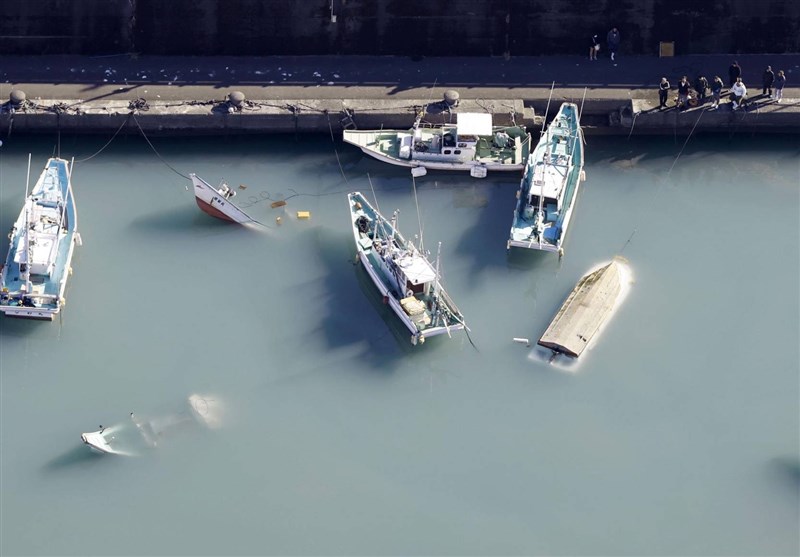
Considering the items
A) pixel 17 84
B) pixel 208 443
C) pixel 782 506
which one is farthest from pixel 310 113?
pixel 782 506

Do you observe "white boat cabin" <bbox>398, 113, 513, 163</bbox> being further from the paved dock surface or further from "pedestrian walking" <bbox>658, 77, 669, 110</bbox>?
"pedestrian walking" <bbox>658, 77, 669, 110</bbox>

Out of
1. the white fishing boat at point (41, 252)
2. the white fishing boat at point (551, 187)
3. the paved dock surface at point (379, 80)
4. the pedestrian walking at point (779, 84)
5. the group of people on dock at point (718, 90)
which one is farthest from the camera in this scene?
the paved dock surface at point (379, 80)

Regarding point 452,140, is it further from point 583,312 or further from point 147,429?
point 147,429

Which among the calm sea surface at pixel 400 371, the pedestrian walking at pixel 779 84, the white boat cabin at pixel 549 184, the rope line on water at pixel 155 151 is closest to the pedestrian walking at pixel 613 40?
the calm sea surface at pixel 400 371

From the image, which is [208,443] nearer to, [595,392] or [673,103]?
[595,392]

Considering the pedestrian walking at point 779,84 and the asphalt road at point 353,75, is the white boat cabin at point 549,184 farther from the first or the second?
the pedestrian walking at point 779,84
